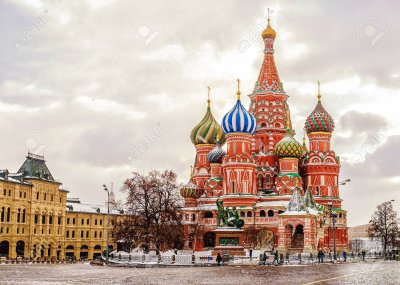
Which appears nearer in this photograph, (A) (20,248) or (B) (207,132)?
(A) (20,248)

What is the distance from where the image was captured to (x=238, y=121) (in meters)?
69.8

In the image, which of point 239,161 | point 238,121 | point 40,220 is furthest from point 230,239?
point 40,220

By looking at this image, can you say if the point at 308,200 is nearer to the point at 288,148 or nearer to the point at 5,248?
the point at 288,148

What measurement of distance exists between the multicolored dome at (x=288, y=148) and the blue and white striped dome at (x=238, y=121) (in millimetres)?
4229

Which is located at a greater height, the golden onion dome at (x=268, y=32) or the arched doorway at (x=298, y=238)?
the golden onion dome at (x=268, y=32)

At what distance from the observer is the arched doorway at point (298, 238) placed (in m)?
61.7

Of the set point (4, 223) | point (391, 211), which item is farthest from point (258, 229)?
point (4, 223)

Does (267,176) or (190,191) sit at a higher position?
(267,176)

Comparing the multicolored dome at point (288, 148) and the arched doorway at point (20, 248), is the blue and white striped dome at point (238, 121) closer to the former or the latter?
the multicolored dome at point (288, 148)

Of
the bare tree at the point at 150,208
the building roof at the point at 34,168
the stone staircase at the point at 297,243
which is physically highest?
the building roof at the point at 34,168

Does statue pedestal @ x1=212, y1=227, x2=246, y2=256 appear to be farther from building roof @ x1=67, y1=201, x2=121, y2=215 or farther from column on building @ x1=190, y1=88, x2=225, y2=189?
building roof @ x1=67, y1=201, x2=121, y2=215

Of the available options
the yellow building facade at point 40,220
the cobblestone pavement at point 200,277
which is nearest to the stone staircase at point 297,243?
the cobblestone pavement at point 200,277

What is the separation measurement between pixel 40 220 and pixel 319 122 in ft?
131

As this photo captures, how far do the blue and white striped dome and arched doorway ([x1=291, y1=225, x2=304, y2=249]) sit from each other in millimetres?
13956
